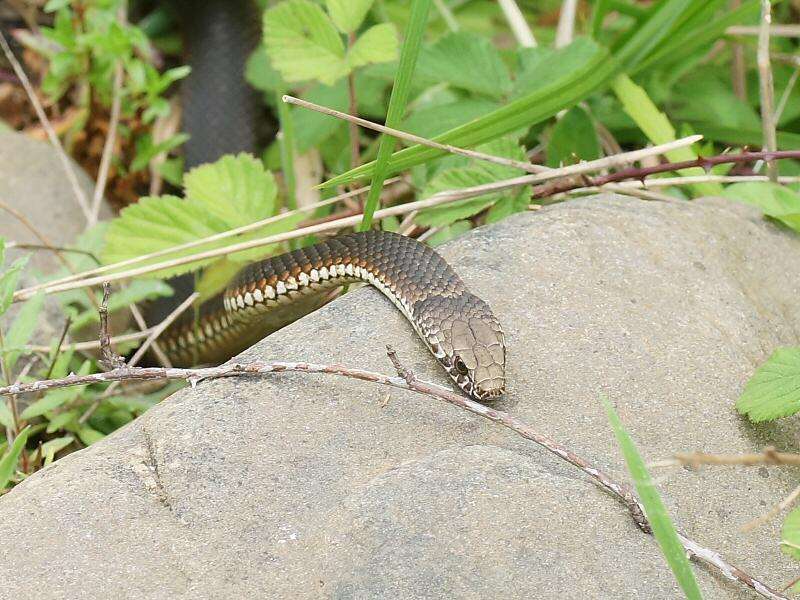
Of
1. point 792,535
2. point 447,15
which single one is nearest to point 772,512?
point 792,535

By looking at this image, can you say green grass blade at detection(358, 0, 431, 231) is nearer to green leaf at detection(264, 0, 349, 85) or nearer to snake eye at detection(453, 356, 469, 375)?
green leaf at detection(264, 0, 349, 85)

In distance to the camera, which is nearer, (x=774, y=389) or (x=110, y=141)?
(x=774, y=389)

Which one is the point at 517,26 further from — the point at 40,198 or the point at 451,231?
the point at 40,198

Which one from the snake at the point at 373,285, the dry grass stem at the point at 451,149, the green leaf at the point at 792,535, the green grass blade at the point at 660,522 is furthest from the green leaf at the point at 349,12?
the green leaf at the point at 792,535

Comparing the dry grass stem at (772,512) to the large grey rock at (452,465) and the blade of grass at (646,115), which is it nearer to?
the large grey rock at (452,465)

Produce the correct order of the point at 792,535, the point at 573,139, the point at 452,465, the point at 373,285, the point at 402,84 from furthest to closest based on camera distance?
the point at 573,139 < the point at 373,285 < the point at 402,84 < the point at 452,465 < the point at 792,535

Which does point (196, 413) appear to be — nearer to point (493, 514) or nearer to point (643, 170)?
point (493, 514)

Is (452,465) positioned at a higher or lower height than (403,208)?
lower
